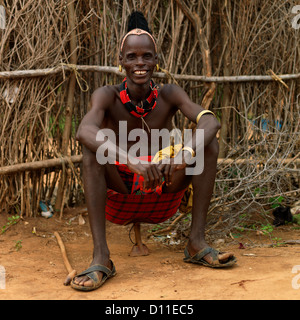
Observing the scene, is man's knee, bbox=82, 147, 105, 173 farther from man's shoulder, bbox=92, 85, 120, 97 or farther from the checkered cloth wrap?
man's shoulder, bbox=92, 85, 120, 97

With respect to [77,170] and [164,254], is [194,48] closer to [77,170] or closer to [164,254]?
[77,170]

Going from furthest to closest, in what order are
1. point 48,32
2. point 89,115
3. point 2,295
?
1. point 48,32
2. point 89,115
3. point 2,295

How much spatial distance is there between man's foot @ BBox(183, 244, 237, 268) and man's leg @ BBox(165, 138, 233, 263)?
0.01 metres

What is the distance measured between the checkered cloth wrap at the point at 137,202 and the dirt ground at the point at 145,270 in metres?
0.29

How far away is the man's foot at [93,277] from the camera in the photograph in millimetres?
2480

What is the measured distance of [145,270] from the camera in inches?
111

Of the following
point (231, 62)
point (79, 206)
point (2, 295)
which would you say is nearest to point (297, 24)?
point (231, 62)

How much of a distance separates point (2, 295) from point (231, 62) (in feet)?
9.29

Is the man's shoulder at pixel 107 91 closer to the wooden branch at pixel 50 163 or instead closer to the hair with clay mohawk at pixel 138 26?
the hair with clay mohawk at pixel 138 26

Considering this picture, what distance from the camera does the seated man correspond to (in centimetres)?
263

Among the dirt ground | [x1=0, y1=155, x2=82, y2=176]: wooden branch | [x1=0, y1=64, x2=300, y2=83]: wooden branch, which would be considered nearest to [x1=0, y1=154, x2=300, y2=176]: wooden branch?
[x1=0, y1=155, x2=82, y2=176]: wooden branch

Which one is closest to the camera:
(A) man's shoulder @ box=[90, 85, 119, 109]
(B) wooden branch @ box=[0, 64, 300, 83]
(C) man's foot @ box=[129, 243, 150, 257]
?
(A) man's shoulder @ box=[90, 85, 119, 109]

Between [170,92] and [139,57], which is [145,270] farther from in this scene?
[139,57]

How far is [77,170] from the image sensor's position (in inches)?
167
